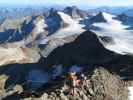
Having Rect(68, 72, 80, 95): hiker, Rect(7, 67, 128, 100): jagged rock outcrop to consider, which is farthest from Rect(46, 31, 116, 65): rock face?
Rect(68, 72, 80, 95): hiker

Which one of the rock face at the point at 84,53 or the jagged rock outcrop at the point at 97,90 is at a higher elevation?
the jagged rock outcrop at the point at 97,90

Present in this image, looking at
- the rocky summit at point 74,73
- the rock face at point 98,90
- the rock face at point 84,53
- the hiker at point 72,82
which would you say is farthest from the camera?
the rock face at point 84,53

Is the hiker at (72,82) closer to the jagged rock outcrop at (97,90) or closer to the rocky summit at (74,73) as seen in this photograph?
the rocky summit at (74,73)

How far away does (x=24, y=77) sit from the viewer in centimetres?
11369

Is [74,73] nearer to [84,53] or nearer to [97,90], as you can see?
[97,90]

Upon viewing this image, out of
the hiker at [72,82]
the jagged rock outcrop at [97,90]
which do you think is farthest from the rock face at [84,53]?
the hiker at [72,82]

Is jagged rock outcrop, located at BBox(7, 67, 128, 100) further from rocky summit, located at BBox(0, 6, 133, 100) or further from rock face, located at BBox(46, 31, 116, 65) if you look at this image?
rock face, located at BBox(46, 31, 116, 65)

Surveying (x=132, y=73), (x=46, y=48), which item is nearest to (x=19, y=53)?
(x=46, y=48)

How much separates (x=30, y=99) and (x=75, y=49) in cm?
7571

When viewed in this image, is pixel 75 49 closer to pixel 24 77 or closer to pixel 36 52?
pixel 24 77

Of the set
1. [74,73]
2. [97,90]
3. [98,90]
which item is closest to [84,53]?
[98,90]

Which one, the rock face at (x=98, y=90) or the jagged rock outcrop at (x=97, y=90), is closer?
the jagged rock outcrop at (x=97, y=90)

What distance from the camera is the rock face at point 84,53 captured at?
109213 millimetres

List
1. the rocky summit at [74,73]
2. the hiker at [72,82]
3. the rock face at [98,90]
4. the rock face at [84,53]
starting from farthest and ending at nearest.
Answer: the rock face at [84,53]
the rocky summit at [74,73]
the rock face at [98,90]
the hiker at [72,82]
